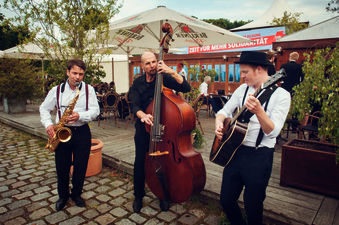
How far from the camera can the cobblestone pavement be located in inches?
112

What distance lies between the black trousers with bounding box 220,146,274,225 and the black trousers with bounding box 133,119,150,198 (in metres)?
1.18

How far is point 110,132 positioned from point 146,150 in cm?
405

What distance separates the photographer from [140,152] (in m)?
2.96

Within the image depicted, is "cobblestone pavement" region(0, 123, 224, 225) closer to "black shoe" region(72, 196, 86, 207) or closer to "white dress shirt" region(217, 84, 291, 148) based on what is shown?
"black shoe" region(72, 196, 86, 207)

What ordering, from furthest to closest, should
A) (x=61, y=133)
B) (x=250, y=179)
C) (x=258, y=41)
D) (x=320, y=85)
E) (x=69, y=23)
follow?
(x=258, y=41) → (x=69, y=23) → (x=320, y=85) → (x=61, y=133) → (x=250, y=179)

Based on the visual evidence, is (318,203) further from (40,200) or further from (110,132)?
(110,132)

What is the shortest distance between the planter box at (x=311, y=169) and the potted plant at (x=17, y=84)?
29.9 ft

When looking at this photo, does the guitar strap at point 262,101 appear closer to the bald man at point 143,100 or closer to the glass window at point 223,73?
the bald man at point 143,100

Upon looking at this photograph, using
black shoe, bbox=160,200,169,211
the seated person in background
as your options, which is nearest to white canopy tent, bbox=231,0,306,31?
the seated person in background

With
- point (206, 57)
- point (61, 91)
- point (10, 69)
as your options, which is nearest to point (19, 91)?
point (10, 69)

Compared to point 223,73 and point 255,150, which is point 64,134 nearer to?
point 255,150

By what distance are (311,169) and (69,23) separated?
460 cm

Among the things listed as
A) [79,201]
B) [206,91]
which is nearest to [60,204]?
[79,201]

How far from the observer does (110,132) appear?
6789 millimetres
